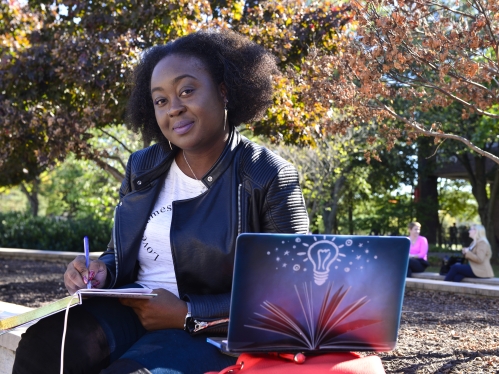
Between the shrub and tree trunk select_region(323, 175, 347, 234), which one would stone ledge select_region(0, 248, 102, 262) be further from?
tree trunk select_region(323, 175, 347, 234)

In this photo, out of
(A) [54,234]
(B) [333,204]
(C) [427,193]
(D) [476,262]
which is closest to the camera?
(D) [476,262]

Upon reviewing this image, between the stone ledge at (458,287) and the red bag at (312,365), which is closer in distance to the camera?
the red bag at (312,365)

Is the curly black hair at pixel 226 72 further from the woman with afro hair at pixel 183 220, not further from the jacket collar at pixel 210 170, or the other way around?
the jacket collar at pixel 210 170

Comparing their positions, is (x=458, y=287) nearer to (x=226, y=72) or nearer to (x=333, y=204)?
(x=226, y=72)

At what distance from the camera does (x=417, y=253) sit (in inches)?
488

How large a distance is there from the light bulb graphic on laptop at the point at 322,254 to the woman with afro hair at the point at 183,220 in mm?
593

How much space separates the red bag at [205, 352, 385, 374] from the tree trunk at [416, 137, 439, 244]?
21.3 m

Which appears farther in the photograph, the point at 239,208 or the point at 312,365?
the point at 239,208

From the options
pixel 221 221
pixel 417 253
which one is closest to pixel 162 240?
pixel 221 221

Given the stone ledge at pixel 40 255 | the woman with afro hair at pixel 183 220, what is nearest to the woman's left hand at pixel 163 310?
the woman with afro hair at pixel 183 220

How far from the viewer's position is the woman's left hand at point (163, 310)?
2.36 m

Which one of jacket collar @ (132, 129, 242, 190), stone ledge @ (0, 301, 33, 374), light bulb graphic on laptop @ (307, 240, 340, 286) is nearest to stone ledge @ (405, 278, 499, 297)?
stone ledge @ (0, 301, 33, 374)

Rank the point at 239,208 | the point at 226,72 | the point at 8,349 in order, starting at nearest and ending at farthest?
the point at 239,208 < the point at 226,72 < the point at 8,349

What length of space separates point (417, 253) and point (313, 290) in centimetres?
1095
